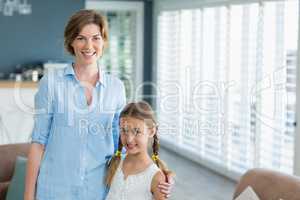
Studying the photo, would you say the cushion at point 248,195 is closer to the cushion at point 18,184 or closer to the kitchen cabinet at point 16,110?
the cushion at point 18,184

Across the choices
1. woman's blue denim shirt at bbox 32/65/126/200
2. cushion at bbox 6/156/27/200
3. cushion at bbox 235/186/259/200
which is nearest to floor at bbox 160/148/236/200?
cushion at bbox 6/156/27/200

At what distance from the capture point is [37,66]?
7.85 m

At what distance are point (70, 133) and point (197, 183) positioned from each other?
13.4ft

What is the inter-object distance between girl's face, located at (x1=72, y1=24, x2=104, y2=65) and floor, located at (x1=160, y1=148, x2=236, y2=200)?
11.6 ft

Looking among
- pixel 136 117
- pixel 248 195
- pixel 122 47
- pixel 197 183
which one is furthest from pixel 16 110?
pixel 136 117

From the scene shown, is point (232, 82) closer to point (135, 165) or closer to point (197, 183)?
point (197, 183)

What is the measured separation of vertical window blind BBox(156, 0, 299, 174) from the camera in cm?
526

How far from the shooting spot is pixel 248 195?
2.89 meters

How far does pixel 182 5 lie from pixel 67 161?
5.66m

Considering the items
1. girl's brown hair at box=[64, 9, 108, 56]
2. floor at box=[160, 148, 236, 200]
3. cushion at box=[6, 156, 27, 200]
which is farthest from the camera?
floor at box=[160, 148, 236, 200]

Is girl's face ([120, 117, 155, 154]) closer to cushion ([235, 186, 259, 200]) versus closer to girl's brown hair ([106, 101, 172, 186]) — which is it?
girl's brown hair ([106, 101, 172, 186])

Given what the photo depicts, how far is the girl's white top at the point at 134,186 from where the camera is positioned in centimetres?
241

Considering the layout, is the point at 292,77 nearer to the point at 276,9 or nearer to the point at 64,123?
the point at 276,9

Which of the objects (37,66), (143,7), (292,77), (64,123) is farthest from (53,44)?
(64,123)
